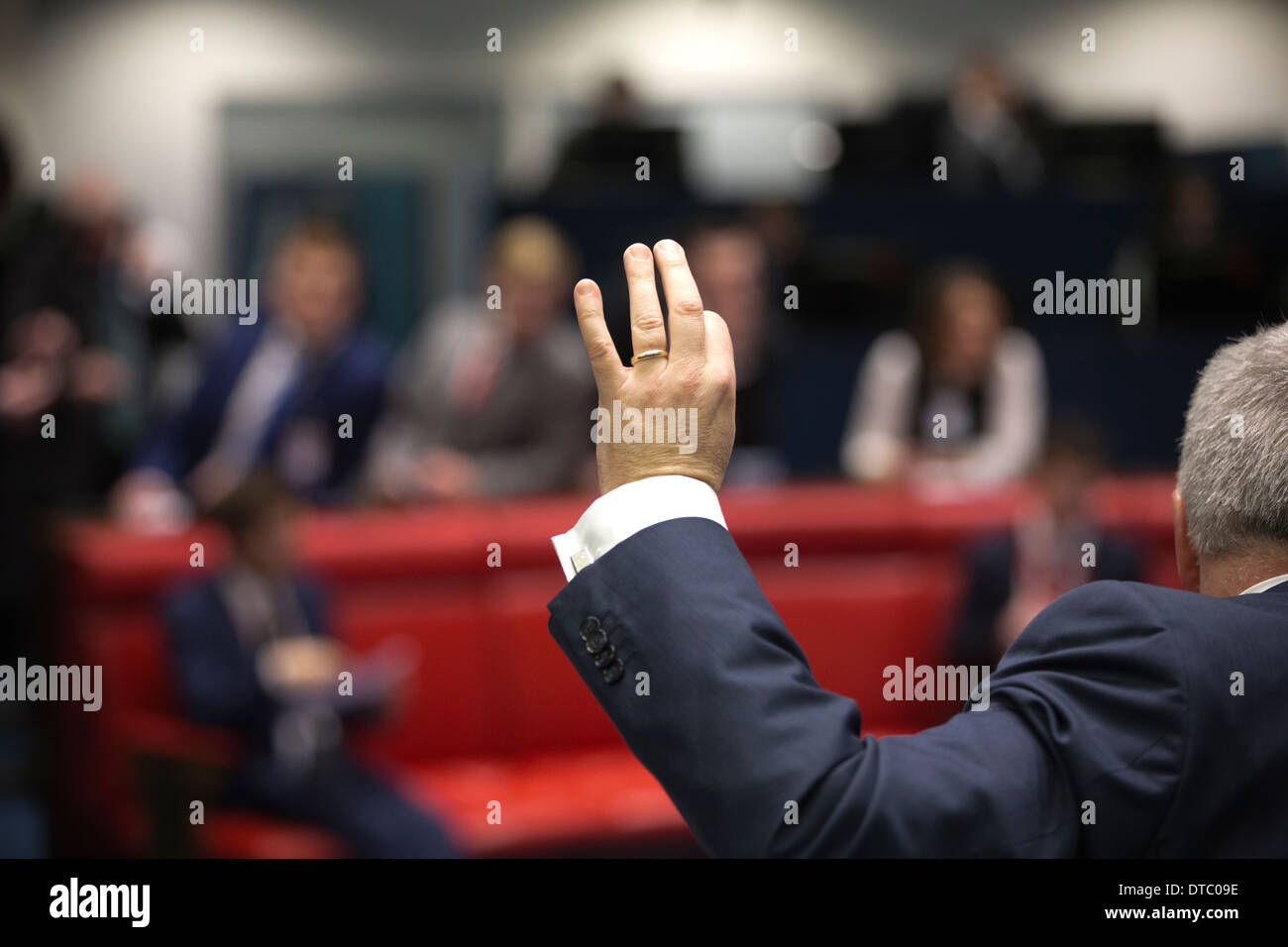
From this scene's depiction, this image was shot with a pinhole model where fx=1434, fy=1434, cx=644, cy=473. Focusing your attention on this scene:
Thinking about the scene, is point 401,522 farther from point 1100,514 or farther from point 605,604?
point 605,604

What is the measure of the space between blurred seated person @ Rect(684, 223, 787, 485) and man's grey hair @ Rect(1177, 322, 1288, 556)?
95.8 inches

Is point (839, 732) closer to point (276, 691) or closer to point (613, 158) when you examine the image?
point (276, 691)

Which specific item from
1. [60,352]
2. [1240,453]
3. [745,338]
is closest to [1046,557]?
[745,338]

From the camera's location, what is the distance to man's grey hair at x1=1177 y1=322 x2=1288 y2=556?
36.2 inches

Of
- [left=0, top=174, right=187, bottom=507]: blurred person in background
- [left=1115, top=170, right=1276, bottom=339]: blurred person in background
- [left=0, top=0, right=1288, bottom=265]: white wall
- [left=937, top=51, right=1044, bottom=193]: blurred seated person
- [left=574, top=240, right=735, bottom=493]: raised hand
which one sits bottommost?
[left=574, top=240, right=735, bottom=493]: raised hand

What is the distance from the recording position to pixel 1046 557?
128 inches

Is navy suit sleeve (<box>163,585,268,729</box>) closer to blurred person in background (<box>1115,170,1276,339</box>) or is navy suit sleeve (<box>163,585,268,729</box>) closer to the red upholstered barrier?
the red upholstered barrier

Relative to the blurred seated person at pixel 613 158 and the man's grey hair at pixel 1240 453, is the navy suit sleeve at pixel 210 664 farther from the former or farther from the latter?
the blurred seated person at pixel 613 158

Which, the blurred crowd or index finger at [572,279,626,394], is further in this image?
the blurred crowd

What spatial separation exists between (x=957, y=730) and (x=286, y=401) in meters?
2.75

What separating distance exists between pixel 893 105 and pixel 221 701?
5.34 metres

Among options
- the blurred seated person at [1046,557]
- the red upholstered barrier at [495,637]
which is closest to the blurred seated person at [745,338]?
the red upholstered barrier at [495,637]

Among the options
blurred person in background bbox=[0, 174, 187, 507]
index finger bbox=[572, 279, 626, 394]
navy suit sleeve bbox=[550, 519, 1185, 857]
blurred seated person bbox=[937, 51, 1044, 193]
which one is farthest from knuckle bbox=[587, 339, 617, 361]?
blurred seated person bbox=[937, 51, 1044, 193]

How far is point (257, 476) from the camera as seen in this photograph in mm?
2941
